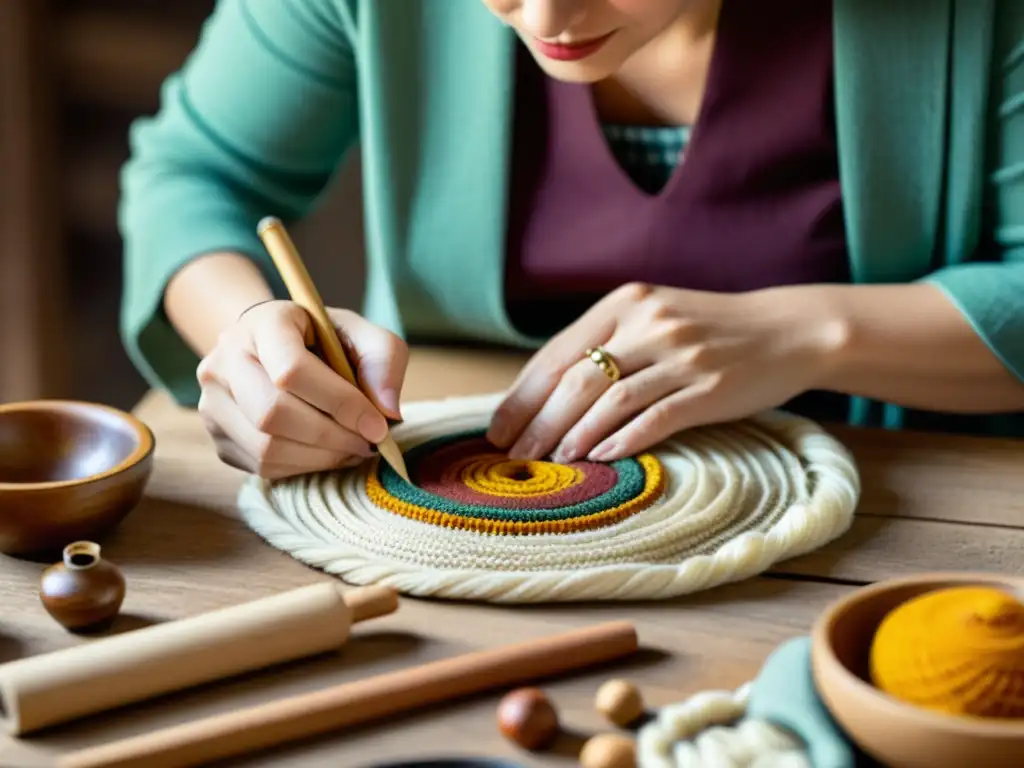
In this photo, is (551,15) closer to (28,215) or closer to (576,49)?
(576,49)

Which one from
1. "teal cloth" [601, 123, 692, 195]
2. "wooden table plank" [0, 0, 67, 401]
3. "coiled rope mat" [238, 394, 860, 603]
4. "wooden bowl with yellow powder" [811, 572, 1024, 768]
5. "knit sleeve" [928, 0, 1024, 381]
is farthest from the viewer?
"wooden table plank" [0, 0, 67, 401]

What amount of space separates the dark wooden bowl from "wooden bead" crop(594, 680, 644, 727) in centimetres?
31

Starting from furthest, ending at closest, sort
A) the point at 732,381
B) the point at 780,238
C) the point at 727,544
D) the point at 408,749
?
1. the point at 780,238
2. the point at 732,381
3. the point at 727,544
4. the point at 408,749

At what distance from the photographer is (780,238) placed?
3.44 ft

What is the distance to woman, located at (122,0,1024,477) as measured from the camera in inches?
33.8

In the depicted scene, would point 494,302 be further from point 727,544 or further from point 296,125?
point 727,544

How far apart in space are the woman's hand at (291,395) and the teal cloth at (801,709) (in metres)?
0.31

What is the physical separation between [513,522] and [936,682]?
0.29 metres

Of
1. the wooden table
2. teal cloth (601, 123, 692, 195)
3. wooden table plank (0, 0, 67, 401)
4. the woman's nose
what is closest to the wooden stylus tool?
the wooden table

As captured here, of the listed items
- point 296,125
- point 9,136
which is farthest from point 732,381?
point 9,136

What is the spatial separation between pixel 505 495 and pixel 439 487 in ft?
0.15

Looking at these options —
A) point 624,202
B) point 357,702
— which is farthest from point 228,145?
point 357,702

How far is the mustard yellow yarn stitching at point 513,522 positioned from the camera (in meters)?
0.72

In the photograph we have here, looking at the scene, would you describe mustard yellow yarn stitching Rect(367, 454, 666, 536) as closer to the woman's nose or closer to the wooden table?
the wooden table
